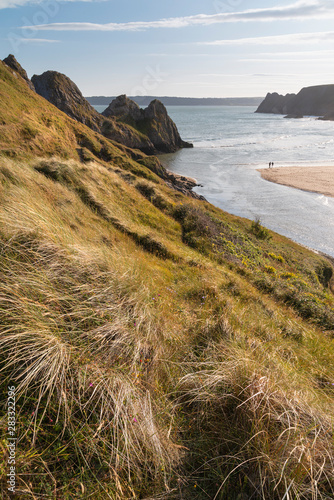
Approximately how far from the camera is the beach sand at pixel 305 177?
39850 millimetres

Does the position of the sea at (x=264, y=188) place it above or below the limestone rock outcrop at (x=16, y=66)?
below

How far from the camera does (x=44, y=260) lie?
3539 millimetres

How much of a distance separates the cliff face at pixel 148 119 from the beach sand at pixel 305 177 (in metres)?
37.4

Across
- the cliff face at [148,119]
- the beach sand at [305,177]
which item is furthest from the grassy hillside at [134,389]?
the cliff face at [148,119]

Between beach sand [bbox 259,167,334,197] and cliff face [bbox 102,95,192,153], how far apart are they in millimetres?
37400

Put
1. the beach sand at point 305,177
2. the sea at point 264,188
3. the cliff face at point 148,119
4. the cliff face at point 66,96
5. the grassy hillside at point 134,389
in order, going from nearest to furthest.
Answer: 1. the grassy hillside at point 134,389
2. the sea at point 264,188
3. the beach sand at point 305,177
4. the cliff face at point 66,96
5. the cliff face at point 148,119

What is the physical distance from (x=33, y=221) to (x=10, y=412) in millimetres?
2743

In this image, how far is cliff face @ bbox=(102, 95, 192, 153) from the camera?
76062mm

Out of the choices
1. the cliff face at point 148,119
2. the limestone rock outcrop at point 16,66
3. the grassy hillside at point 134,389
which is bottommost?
the grassy hillside at point 134,389

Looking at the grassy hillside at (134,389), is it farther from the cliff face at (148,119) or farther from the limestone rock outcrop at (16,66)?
the cliff face at (148,119)

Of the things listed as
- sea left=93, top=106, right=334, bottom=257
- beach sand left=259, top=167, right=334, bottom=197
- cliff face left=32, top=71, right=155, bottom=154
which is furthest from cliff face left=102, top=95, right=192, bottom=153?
beach sand left=259, top=167, right=334, bottom=197

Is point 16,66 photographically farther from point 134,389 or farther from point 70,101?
point 134,389

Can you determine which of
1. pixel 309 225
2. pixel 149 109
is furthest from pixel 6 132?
pixel 149 109

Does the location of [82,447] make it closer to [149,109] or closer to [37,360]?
[37,360]
